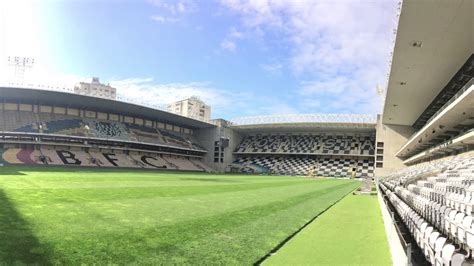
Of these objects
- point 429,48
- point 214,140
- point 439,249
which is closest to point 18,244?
point 439,249

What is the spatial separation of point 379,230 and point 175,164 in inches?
1488

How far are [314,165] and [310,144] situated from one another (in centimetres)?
372

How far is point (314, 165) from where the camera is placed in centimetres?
5222

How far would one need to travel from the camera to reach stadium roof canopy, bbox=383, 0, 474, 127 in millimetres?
11742

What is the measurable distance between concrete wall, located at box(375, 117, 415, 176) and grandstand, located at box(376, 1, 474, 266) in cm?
842

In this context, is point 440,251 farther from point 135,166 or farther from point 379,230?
point 135,166

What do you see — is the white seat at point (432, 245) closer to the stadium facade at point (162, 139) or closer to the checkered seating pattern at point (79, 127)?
the stadium facade at point (162, 139)

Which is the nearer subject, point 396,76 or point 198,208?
point 198,208

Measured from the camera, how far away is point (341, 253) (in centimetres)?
561

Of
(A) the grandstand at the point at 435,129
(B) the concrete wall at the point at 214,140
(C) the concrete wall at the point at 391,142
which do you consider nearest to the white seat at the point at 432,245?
(A) the grandstand at the point at 435,129

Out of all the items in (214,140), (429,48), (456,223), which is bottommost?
(456,223)

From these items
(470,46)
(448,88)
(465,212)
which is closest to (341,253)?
(465,212)

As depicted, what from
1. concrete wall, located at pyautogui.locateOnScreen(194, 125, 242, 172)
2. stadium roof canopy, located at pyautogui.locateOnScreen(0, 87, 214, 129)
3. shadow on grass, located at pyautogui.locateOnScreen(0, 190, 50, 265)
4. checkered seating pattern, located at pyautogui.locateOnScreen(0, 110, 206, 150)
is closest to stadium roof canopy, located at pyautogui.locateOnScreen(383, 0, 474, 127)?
shadow on grass, located at pyautogui.locateOnScreen(0, 190, 50, 265)

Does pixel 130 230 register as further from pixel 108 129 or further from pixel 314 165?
pixel 314 165
